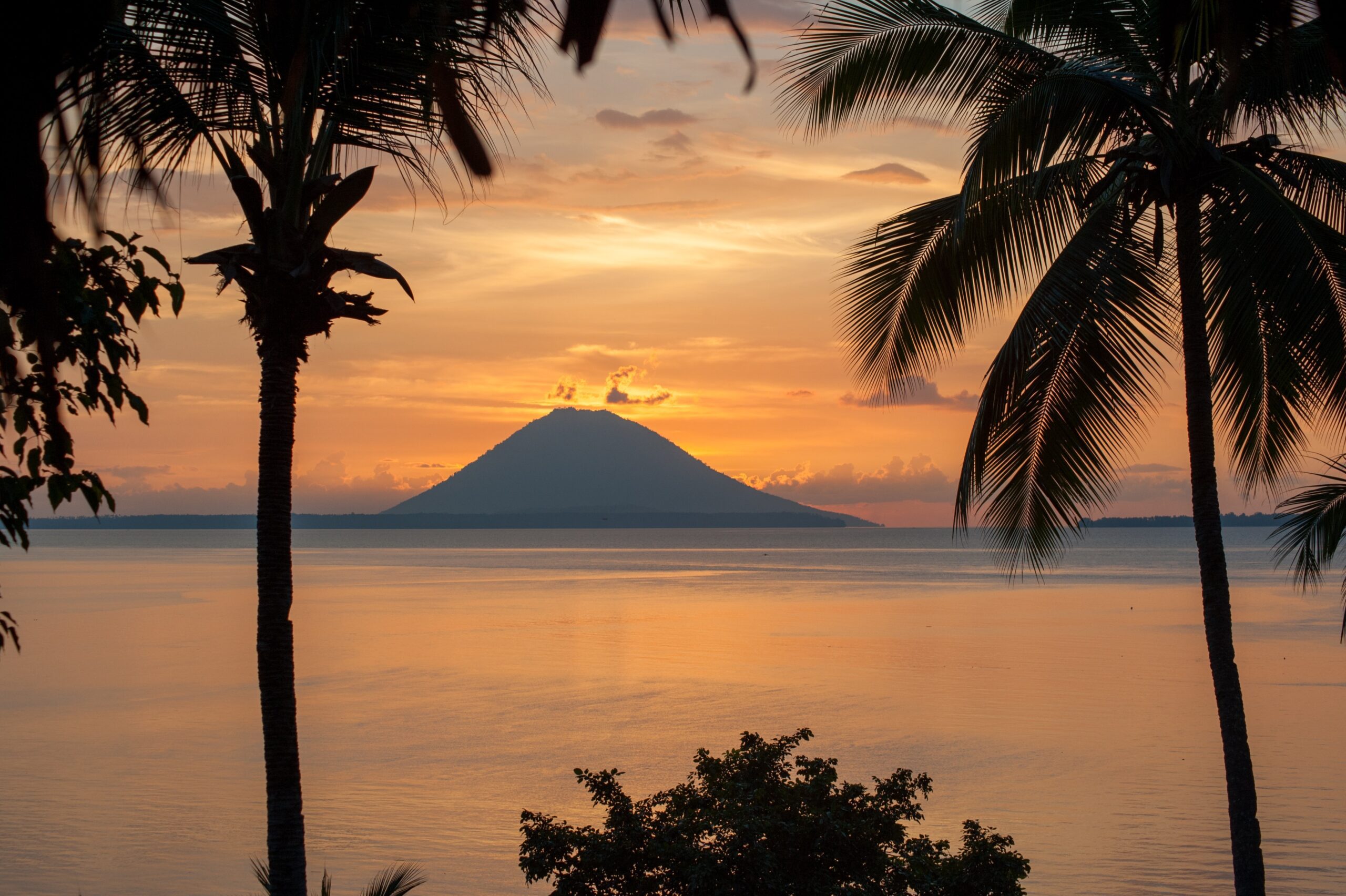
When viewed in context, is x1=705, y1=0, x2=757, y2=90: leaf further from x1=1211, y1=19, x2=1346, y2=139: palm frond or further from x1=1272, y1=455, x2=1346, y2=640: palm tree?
x1=1272, y1=455, x2=1346, y2=640: palm tree

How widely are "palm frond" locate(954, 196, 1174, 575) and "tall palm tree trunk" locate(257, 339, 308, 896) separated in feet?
17.5

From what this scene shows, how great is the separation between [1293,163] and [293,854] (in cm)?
909

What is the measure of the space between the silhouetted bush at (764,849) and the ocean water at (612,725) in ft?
20.9

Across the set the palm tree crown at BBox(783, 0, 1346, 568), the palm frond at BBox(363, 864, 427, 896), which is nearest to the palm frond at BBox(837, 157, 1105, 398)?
the palm tree crown at BBox(783, 0, 1346, 568)

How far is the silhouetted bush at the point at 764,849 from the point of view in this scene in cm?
841

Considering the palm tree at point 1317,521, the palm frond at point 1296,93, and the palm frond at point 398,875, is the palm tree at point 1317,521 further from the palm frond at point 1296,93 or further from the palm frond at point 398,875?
the palm frond at point 398,875

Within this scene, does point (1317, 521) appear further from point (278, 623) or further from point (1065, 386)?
point (278, 623)

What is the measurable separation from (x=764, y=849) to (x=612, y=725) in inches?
703

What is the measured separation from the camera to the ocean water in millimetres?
16281

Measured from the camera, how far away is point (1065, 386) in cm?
997

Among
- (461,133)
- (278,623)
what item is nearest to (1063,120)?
(278,623)

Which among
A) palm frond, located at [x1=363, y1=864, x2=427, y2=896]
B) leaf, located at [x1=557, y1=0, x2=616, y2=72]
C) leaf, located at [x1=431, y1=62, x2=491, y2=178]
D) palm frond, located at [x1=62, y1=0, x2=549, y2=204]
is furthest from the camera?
palm frond, located at [x1=363, y1=864, x2=427, y2=896]

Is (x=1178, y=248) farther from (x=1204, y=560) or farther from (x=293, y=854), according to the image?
(x=293, y=854)

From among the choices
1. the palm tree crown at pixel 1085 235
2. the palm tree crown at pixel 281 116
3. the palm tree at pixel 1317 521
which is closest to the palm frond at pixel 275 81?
the palm tree crown at pixel 281 116
